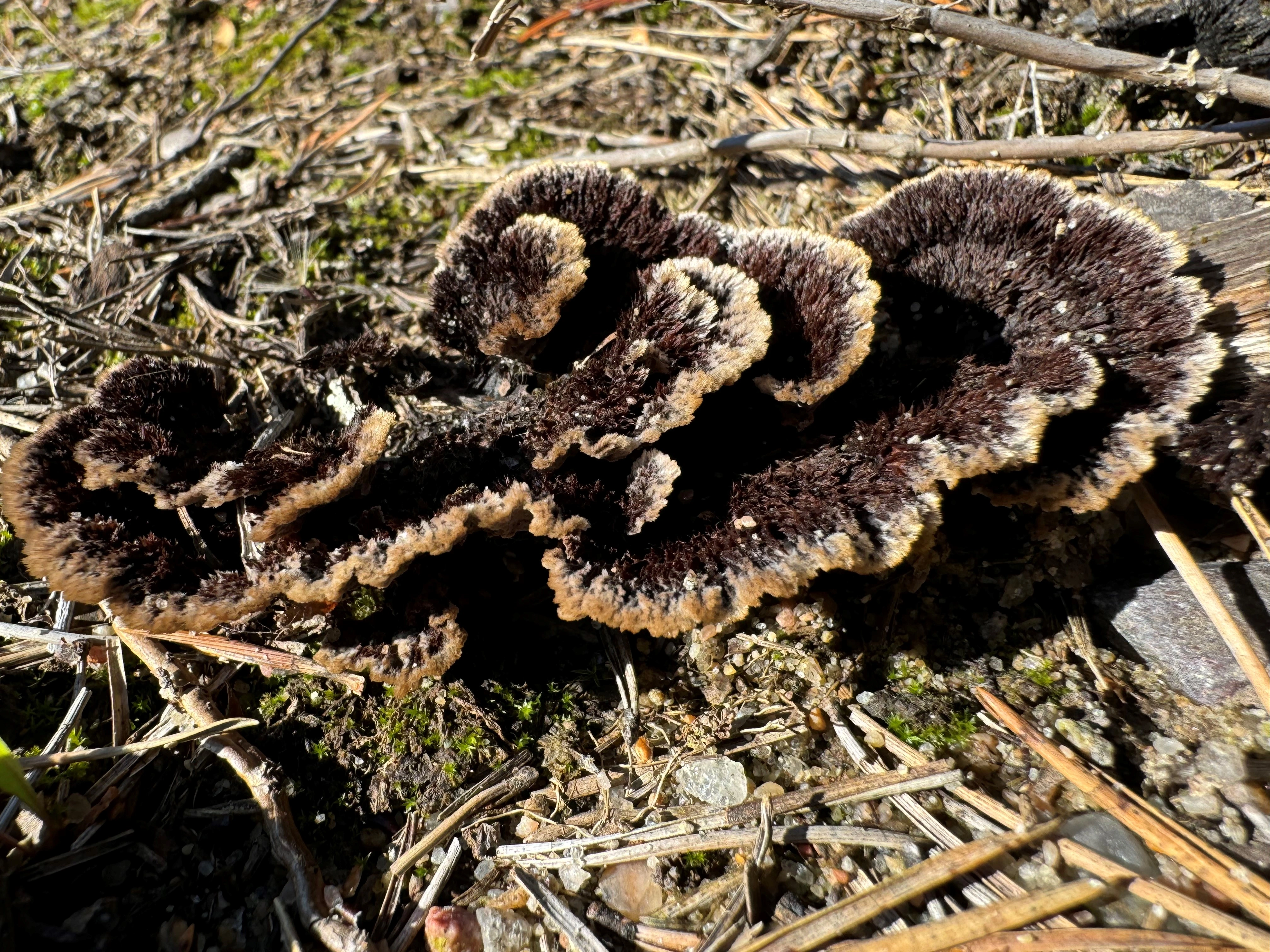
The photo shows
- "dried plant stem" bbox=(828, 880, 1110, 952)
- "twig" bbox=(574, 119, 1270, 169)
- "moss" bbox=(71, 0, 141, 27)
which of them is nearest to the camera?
"dried plant stem" bbox=(828, 880, 1110, 952)

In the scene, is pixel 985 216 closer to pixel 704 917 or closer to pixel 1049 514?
pixel 1049 514

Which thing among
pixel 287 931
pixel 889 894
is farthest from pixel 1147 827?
pixel 287 931

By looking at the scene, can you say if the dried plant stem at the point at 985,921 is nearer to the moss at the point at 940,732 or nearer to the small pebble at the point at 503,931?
the moss at the point at 940,732

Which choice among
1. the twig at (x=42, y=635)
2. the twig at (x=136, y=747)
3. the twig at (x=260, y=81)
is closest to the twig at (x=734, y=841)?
the twig at (x=136, y=747)

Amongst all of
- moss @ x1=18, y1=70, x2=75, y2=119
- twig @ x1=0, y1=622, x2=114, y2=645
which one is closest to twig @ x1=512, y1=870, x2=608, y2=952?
twig @ x1=0, y1=622, x2=114, y2=645

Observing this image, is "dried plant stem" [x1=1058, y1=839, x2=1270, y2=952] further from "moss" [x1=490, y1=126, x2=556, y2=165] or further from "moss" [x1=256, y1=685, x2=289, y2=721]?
"moss" [x1=490, y1=126, x2=556, y2=165]

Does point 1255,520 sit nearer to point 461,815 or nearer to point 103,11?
point 461,815
